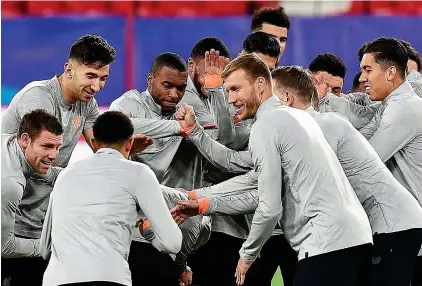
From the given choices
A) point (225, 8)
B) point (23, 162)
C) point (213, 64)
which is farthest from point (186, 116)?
point (225, 8)

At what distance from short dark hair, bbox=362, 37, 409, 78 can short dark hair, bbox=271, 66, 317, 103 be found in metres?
0.74

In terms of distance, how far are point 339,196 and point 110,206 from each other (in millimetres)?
1151

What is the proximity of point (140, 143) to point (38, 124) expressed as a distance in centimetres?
60

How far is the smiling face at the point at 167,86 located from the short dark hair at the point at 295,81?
2.91ft

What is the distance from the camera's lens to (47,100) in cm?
590

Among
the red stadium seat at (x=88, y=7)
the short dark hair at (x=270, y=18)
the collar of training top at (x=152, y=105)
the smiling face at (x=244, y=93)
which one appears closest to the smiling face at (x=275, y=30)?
the short dark hair at (x=270, y=18)

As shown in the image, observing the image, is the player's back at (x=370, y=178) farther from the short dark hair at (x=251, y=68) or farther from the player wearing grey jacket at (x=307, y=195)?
the short dark hair at (x=251, y=68)

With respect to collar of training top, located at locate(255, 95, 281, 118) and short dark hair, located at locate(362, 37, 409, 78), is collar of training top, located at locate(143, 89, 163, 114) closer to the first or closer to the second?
collar of training top, located at locate(255, 95, 281, 118)

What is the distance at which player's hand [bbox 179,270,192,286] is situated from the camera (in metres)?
6.21

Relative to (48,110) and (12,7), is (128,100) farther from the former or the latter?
(12,7)

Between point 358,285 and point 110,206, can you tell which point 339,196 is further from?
point 110,206

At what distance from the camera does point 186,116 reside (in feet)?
19.3

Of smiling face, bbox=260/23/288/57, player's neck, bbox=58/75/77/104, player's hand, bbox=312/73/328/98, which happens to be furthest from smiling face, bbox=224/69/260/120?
smiling face, bbox=260/23/288/57

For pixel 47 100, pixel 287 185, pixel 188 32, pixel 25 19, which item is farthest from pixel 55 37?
pixel 287 185
